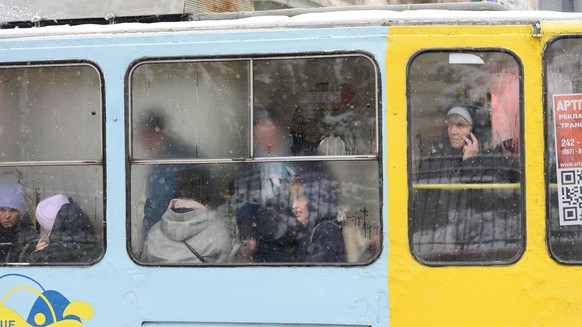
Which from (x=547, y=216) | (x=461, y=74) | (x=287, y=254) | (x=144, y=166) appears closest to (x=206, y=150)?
(x=144, y=166)

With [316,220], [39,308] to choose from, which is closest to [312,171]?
[316,220]

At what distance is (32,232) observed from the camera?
5.45 metres

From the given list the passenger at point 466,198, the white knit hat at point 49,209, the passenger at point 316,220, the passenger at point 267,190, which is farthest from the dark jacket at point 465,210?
the white knit hat at point 49,209

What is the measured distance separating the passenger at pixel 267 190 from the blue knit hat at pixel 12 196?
138cm

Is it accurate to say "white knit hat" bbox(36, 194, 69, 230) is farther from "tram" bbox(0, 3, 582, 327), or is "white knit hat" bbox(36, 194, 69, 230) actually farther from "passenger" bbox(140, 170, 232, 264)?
"passenger" bbox(140, 170, 232, 264)

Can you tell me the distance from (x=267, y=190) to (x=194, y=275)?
664 millimetres

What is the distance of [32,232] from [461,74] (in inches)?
111

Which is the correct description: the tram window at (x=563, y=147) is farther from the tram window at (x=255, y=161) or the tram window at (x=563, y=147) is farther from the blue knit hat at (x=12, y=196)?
the blue knit hat at (x=12, y=196)

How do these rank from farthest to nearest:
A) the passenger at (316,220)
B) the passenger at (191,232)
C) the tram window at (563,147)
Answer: the passenger at (191,232) → the passenger at (316,220) → the tram window at (563,147)

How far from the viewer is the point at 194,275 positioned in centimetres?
514

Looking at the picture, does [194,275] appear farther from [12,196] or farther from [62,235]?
[12,196]

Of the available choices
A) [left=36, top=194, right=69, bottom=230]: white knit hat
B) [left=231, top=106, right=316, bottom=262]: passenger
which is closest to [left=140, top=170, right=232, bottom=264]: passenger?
[left=231, top=106, right=316, bottom=262]: passenger

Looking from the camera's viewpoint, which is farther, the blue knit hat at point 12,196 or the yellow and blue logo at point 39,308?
the blue knit hat at point 12,196

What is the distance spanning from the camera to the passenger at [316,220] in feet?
16.8
